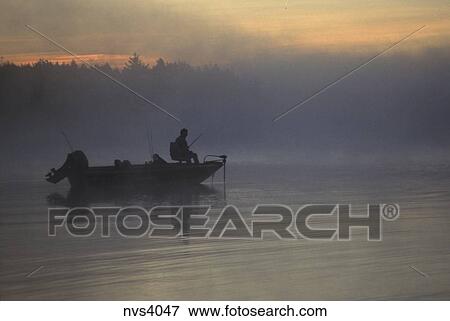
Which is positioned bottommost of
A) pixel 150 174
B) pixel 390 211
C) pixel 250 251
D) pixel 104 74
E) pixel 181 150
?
pixel 250 251

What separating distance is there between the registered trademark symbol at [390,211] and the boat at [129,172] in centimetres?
107

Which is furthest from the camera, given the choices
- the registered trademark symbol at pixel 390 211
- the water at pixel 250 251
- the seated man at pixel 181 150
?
the seated man at pixel 181 150

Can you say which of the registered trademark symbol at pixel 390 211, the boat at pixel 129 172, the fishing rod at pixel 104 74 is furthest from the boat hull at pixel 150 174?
the registered trademark symbol at pixel 390 211

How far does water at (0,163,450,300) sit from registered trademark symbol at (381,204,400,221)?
44mm

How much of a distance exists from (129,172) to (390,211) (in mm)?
1697

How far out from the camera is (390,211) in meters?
5.85

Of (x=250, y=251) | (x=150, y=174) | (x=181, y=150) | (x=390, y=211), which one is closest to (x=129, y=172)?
(x=150, y=174)

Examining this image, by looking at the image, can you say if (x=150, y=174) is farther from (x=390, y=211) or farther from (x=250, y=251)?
(x=390, y=211)

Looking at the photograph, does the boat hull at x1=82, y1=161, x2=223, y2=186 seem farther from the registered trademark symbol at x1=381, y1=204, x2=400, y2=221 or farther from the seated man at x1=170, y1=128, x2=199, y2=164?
the registered trademark symbol at x1=381, y1=204, x2=400, y2=221

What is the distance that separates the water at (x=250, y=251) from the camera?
472cm

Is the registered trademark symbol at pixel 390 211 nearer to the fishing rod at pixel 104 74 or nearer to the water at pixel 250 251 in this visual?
the water at pixel 250 251

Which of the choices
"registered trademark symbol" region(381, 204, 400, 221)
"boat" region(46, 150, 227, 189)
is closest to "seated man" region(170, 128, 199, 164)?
"boat" region(46, 150, 227, 189)

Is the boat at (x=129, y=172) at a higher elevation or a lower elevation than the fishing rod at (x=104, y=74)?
lower
